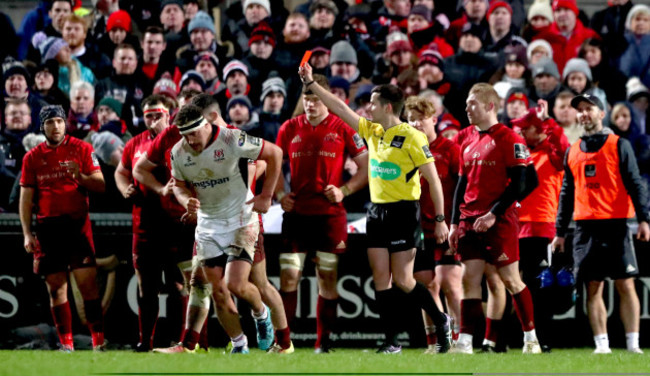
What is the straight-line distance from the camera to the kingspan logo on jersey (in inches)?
365

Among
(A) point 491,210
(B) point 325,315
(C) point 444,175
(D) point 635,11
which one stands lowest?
(B) point 325,315

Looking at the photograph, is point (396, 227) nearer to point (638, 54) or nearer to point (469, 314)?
point (469, 314)

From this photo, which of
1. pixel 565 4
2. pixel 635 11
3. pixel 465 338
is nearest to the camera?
pixel 465 338

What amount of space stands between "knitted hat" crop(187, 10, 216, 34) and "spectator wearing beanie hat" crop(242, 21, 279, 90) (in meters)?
0.65

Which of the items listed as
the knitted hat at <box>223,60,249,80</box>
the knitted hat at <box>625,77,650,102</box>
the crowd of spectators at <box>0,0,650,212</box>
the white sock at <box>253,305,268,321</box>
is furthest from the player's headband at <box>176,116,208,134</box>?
the knitted hat at <box>625,77,650,102</box>

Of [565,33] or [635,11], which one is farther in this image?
[565,33]

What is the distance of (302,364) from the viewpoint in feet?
25.6

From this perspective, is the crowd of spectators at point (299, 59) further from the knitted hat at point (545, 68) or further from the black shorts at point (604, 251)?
the black shorts at point (604, 251)

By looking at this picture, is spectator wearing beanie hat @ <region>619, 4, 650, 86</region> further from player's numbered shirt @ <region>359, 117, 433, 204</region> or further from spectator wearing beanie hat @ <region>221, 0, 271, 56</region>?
player's numbered shirt @ <region>359, 117, 433, 204</region>

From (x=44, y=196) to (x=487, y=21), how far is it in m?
6.99

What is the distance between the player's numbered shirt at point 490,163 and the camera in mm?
9539

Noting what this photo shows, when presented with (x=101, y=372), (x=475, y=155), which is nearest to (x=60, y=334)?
(x=101, y=372)

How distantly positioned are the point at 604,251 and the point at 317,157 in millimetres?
2796

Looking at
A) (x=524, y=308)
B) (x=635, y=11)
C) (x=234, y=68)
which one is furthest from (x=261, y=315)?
(x=635, y=11)
